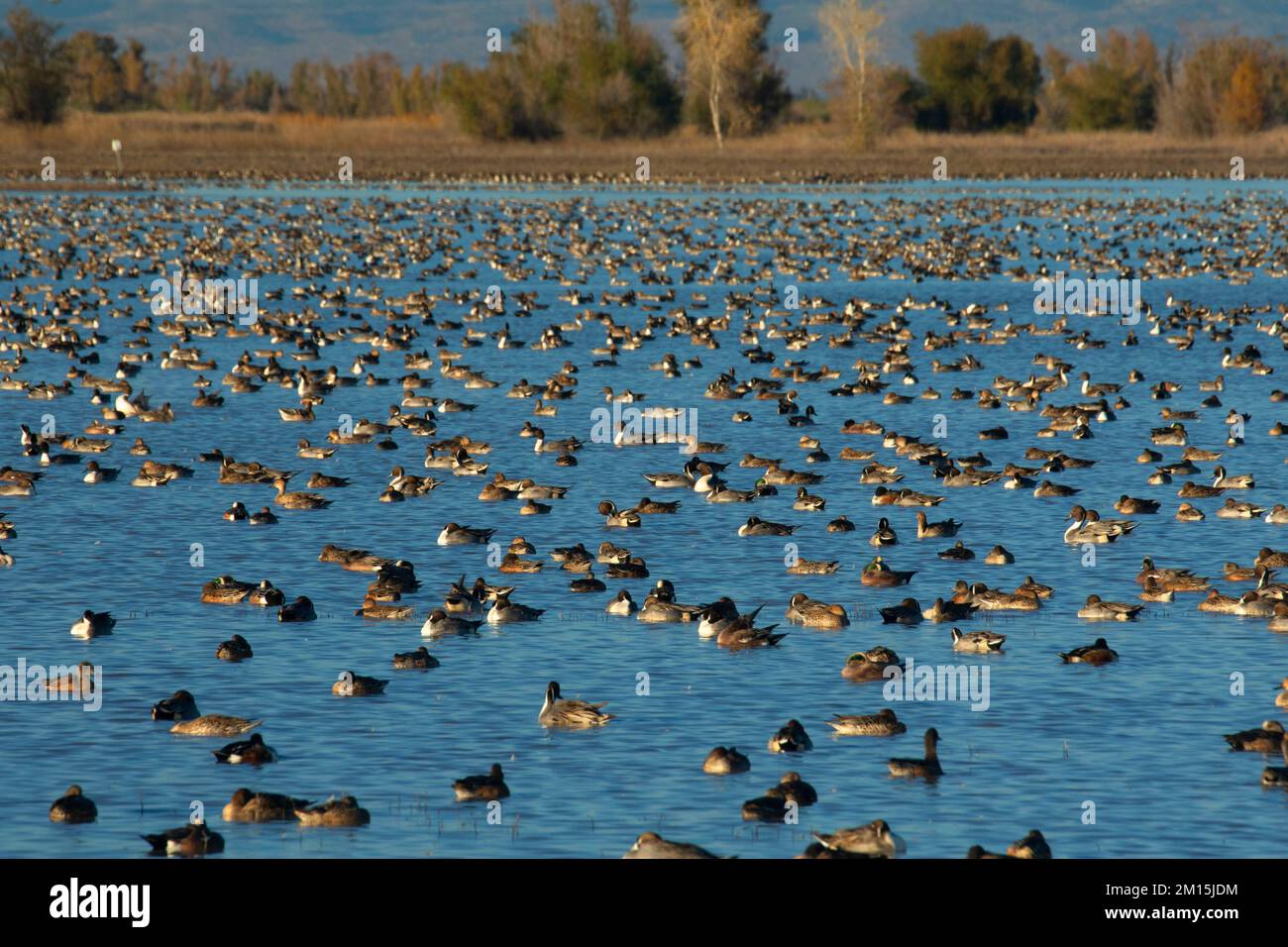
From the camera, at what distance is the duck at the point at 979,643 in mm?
25062

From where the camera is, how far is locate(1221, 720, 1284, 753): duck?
68.2 feet

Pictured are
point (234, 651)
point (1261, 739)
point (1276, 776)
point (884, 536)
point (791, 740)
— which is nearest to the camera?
point (1276, 776)

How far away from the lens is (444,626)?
1038 inches

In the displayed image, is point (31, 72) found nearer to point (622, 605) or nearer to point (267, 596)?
point (267, 596)

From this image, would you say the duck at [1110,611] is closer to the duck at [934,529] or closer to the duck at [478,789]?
→ the duck at [934,529]

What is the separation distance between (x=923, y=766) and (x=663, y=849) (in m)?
3.88

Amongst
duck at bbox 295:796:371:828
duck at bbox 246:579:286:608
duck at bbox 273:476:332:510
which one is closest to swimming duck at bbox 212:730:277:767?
duck at bbox 295:796:371:828

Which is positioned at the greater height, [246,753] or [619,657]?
[246,753]

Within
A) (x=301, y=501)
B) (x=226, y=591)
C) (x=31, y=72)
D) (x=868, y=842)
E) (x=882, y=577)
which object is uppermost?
(x=31, y=72)

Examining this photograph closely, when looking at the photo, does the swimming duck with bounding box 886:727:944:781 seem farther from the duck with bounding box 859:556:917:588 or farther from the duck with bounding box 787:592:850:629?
the duck with bounding box 859:556:917:588

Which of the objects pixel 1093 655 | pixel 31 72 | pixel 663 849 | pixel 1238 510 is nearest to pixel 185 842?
pixel 663 849

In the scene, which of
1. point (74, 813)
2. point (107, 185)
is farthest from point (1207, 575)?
point (107, 185)

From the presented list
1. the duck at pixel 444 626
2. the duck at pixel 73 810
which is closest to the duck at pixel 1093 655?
the duck at pixel 444 626

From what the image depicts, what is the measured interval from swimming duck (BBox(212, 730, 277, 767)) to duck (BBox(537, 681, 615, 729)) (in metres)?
3.05
